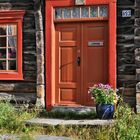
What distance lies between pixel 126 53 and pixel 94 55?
0.80 meters

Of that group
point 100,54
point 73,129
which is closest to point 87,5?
point 100,54

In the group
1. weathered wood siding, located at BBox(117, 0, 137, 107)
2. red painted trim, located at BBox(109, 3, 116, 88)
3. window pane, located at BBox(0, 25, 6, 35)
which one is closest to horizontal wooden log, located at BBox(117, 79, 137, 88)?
weathered wood siding, located at BBox(117, 0, 137, 107)

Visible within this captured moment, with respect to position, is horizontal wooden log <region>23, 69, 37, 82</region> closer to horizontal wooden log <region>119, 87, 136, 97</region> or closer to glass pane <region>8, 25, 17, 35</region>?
glass pane <region>8, 25, 17, 35</region>

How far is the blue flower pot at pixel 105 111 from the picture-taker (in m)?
10.3

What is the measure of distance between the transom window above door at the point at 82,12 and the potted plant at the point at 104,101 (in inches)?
75.6

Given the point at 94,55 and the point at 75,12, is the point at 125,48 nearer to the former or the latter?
the point at 94,55

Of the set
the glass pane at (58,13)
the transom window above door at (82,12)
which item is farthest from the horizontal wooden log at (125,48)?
the glass pane at (58,13)

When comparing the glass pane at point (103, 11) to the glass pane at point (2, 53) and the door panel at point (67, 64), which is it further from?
the glass pane at point (2, 53)

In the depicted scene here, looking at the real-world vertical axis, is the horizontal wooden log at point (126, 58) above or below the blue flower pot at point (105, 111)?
above

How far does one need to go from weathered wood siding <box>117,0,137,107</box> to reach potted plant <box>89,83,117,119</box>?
0.75m

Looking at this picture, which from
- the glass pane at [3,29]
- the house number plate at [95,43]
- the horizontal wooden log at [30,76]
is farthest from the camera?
the glass pane at [3,29]

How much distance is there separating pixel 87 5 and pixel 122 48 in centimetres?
134

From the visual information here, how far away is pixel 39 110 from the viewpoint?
1155 cm

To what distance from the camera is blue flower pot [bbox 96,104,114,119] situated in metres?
10.3
